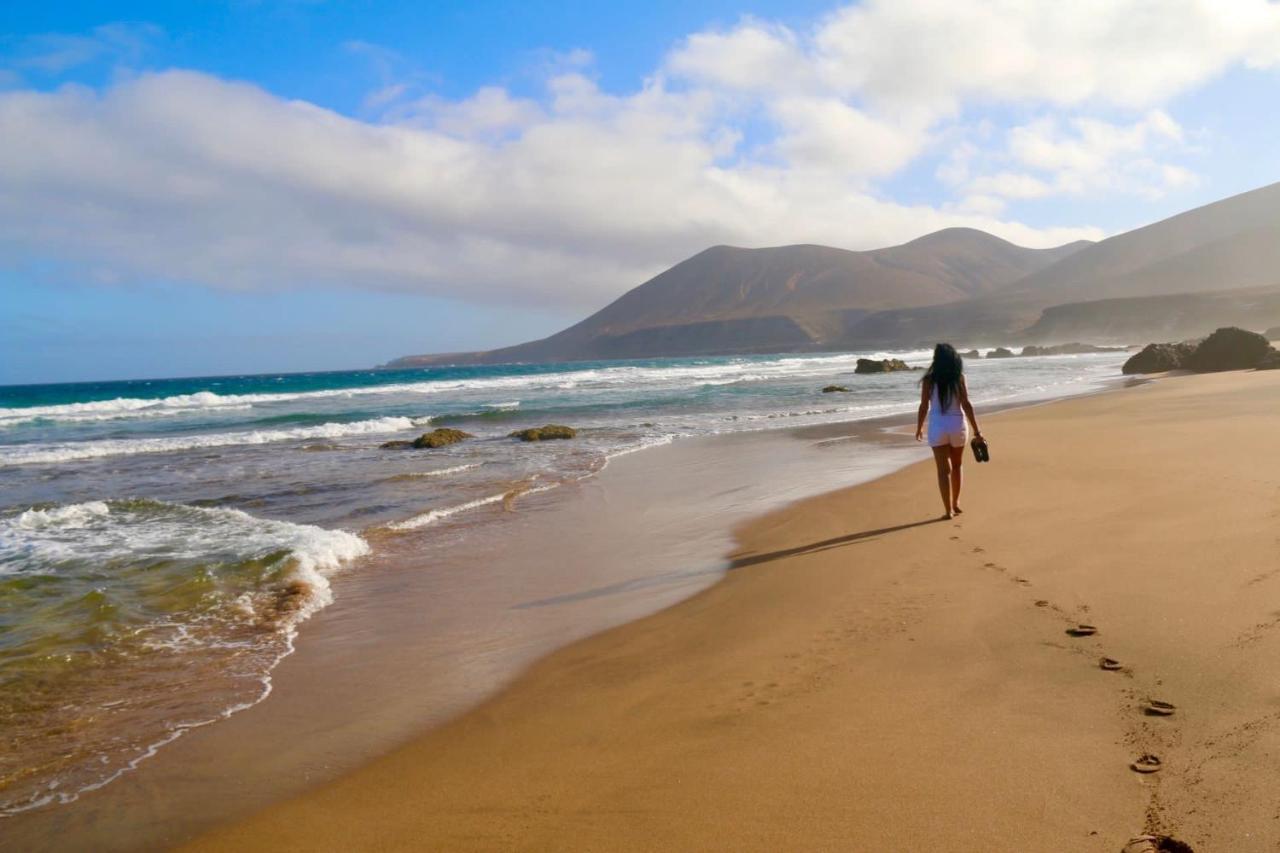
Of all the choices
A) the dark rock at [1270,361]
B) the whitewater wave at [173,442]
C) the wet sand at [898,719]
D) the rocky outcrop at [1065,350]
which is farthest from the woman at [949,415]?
the rocky outcrop at [1065,350]

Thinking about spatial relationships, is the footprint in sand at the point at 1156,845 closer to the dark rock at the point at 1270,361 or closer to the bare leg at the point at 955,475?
the bare leg at the point at 955,475

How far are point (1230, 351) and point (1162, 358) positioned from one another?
3570mm

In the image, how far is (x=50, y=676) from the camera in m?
4.84

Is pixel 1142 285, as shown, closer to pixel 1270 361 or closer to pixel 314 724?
pixel 1270 361

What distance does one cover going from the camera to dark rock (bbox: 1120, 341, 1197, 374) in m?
28.2

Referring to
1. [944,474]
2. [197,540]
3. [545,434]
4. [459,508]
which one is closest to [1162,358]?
[545,434]

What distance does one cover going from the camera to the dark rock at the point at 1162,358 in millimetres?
28172

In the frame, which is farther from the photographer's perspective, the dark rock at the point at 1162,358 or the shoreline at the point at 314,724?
the dark rock at the point at 1162,358

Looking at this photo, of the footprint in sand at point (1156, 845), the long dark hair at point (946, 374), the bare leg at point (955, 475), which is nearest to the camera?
the footprint in sand at point (1156, 845)

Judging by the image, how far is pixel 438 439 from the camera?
61.5 feet

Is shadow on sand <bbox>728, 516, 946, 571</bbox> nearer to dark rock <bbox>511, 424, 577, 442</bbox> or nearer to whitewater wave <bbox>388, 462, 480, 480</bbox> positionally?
whitewater wave <bbox>388, 462, 480, 480</bbox>

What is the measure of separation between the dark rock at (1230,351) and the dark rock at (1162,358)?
1059mm

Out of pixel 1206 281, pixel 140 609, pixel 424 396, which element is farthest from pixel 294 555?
pixel 1206 281

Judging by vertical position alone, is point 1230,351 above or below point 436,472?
above
